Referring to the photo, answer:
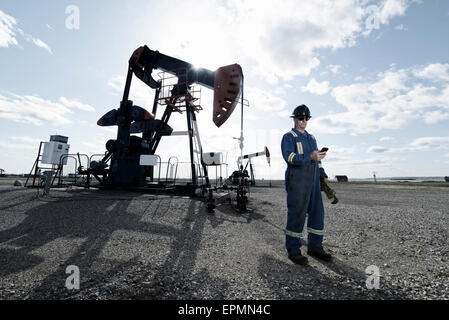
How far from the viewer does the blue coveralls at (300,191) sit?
3131 millimetres

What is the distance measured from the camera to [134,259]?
118 inches

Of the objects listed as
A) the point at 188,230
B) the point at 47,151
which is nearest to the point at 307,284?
the point at 188,230

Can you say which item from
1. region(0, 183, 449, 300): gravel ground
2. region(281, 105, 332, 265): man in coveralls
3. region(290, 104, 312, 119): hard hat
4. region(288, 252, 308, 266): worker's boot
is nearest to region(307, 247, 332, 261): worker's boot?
region(281, 105, 332, 265): man in coveralls

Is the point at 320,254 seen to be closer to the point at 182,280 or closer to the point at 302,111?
the point at 182,280

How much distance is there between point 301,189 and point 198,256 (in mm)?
1879

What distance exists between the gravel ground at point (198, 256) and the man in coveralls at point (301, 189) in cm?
25

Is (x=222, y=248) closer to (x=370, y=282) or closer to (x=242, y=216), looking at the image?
(x=370, y=282)

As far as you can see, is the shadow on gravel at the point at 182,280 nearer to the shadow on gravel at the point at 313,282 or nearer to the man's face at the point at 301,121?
the shadow on gravel at the point at 313,282

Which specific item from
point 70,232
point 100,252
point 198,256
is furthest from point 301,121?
point 70,232

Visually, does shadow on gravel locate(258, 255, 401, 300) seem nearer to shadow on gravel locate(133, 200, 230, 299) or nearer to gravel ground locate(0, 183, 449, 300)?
gravel ground locate(0, 183, 449, 300)

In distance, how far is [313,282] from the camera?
2.47 m

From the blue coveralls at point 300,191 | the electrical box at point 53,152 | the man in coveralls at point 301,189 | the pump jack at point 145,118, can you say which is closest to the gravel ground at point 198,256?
the man in coveralls at point 301,189

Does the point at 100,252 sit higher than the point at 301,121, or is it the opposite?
the point at 301,121

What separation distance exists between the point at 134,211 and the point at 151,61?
8325mm
